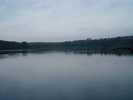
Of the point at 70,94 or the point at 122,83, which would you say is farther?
the point at 122,83

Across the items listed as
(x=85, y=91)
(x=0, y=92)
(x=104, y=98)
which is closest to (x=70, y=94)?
(x=85, y=91)

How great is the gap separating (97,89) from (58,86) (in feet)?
6.27

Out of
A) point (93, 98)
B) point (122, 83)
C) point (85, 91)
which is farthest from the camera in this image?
point (122, 83)

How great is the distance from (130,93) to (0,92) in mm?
5263

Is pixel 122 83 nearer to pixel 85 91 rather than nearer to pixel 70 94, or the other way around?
pixel 85 91

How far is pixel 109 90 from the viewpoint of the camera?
8445mm

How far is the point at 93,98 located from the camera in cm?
729

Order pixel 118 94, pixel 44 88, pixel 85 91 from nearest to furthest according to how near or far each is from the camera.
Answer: pixel 118 94 < pixel 85 91 < pixel 44 88

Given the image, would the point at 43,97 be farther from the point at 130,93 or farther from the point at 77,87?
the point at 130,93

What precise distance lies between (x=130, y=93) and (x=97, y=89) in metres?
1.42

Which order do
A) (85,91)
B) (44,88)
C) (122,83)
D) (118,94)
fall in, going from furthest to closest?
1. (122,83)
2. (44,88)
3. (85,91)
4. (118,94)

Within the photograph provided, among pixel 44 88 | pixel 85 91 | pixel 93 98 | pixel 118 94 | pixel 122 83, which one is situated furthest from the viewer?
pixel 122 83

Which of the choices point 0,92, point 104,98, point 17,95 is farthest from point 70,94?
point 0,92

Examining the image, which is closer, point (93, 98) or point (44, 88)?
point (93, 98)
